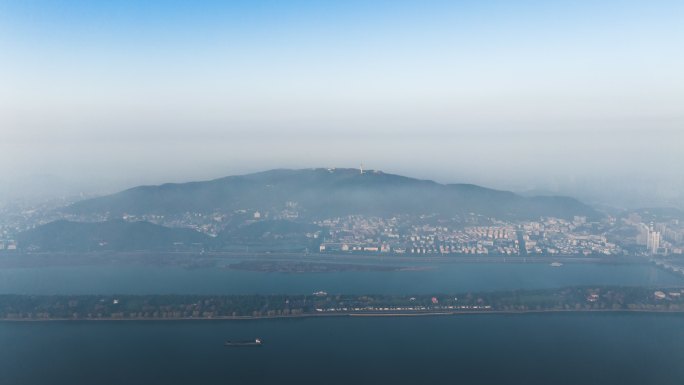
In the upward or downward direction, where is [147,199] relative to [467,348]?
upward

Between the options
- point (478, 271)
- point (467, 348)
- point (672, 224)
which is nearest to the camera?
point (467, 348)

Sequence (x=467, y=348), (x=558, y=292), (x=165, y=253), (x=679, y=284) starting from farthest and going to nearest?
1. (x=165, y=253)
2. (x=679, y=284)
3. (x=558, y=292)
4. (x=467, y=348)

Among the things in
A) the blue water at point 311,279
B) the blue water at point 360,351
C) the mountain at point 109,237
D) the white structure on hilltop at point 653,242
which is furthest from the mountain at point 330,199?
the blue water at point 360,351

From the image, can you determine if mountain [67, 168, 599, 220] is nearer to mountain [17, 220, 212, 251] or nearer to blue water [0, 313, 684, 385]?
mountain [17, 220, 212, 251]

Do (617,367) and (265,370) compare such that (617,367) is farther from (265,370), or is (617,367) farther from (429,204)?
(429,204)

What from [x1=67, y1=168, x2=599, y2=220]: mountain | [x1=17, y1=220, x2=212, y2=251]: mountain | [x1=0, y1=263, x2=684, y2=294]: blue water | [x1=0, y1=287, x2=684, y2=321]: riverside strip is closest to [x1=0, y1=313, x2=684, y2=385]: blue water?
[x1=0, y1=287, x2=684, y2=321]: riverside strip

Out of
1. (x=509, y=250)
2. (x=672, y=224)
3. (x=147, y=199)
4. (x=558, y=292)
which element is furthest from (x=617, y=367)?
(x=147, y=199)
